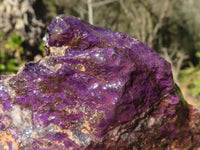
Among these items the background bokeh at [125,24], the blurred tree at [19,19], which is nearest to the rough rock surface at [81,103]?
the background bokeh at [125,24]

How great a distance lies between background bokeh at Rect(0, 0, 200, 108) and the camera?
232 inches

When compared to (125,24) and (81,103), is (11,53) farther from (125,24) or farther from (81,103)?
(81,103)

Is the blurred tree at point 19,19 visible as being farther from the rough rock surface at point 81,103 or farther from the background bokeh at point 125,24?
the rough rock surface at point 81,103


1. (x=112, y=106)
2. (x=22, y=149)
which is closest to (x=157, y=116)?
(x=112, y=106)

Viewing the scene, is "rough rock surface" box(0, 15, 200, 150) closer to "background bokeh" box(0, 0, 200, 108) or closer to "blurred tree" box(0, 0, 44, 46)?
"background bokeh" box(0, 0, 200, 108)

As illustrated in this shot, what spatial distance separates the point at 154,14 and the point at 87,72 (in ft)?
22.3

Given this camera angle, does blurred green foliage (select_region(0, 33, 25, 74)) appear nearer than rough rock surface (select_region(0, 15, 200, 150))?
No

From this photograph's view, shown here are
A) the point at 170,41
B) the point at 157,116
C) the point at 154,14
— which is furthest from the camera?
the point at 170,41

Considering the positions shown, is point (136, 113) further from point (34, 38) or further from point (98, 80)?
point (34, 38)

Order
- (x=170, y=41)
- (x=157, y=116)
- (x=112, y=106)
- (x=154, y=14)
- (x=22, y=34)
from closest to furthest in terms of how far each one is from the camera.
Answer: (x=112, y=106)
(x=157, y=116)
(x=22, y=34)
(x=154, y=14)
(x=170, y=41)

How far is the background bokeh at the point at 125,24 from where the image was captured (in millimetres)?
5898

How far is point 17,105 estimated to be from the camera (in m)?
1.73

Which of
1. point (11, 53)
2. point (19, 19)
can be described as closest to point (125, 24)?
point (19, 19)

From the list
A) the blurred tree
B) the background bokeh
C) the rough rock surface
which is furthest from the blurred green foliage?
the rough rock surface
